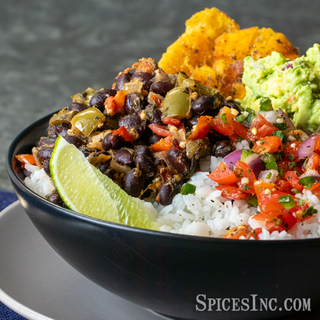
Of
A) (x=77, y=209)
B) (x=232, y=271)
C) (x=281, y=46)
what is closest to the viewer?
(x=232, y=271)

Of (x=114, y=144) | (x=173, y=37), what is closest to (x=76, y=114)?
(x=114, y=144)

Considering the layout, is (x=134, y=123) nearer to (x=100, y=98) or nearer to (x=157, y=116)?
(x=157, y=116)

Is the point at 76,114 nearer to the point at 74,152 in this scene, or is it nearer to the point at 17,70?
the point at 74,152

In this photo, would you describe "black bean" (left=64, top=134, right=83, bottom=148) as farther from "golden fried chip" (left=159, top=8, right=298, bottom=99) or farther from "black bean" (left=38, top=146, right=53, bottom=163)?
"golden fried chip" (left=159, top=8, right=298, bottom=99)

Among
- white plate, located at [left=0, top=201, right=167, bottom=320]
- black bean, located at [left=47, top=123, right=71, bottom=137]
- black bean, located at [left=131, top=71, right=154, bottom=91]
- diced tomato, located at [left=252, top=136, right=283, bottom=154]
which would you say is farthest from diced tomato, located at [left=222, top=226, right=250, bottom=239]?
black bean, located at [left=47, top=123, right=71, bottom=137]

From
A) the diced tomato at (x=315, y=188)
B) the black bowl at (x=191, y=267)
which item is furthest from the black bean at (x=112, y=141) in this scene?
the diced tomato at (x=315, y=188)

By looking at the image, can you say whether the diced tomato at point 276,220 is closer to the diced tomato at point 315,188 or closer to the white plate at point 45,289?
the diced tomato at point 315,188

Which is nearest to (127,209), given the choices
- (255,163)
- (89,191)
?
(89,191)
